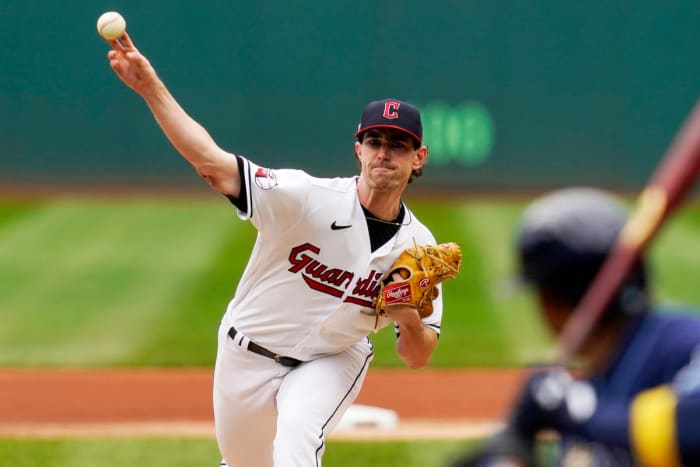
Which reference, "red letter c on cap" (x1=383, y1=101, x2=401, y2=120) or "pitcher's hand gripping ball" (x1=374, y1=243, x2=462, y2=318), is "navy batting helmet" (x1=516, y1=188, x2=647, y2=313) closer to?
"pitcher's hand gripping ball" (x1=374, y1=243, x2=462, y2=318)

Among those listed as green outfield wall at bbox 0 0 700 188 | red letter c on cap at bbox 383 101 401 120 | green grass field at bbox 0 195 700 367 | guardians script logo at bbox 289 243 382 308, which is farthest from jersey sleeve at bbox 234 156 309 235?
green outfield wall at bbox 0 0 700 188

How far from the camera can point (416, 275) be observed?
481 cm

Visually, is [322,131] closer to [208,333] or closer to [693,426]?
[208,333]

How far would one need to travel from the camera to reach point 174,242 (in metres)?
13.5

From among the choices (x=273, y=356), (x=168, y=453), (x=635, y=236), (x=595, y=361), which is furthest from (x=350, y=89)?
(x=635, y=236)

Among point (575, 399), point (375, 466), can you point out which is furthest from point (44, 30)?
point (575, 399)

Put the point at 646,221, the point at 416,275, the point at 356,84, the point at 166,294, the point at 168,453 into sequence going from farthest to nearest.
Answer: the point at 356,84 < the point at 166,294 < the point at 168,453 < the point at 416,275 < the point at 646,221

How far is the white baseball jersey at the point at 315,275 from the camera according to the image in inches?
191

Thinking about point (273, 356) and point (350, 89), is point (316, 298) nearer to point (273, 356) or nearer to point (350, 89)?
point (273, 356)

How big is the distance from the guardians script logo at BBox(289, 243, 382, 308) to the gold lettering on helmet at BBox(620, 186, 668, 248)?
265cm

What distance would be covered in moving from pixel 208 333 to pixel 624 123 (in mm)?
8846

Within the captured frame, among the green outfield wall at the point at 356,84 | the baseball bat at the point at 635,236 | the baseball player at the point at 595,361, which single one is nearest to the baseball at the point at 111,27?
the baseball player at the point at 595,361

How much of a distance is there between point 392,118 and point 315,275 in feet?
2.41

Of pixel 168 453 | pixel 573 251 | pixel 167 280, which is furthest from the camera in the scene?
pixel 167 280
